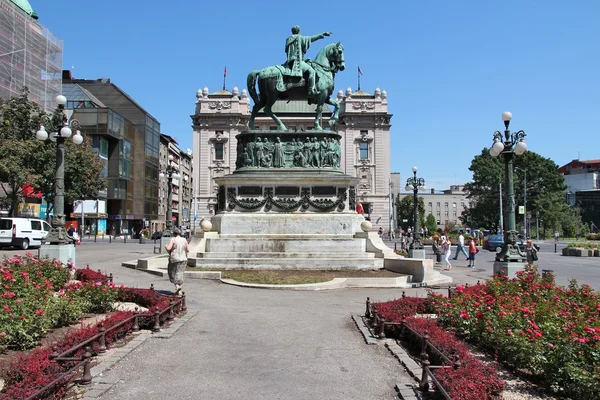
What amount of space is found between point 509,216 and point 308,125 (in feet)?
221

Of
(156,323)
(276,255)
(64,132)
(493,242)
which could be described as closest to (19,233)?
(64,132)

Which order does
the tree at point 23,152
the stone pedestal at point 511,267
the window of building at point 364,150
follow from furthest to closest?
the window of building at point 364,150
the tree at point 23,152
the stone pedestal at point 511,267

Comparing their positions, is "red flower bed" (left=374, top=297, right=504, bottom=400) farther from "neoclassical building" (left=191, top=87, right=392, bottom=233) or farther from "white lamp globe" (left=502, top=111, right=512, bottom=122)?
"neoclassical building" (left=191, top=87, right=392, bottom=233)

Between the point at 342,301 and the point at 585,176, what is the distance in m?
143

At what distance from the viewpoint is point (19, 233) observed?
32875mm

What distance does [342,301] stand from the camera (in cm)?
1338

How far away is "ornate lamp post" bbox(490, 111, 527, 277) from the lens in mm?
14977

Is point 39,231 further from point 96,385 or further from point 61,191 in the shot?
point 96,385

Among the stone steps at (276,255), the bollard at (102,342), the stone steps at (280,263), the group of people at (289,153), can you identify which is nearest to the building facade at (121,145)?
the group of people at (289,153)

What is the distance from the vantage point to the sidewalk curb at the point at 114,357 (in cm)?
627

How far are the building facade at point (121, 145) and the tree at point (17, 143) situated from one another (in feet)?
88.5

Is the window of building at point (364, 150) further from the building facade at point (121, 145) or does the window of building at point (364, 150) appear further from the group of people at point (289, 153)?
the group of people at point (289, 153)

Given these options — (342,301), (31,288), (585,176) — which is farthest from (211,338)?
(585,176)

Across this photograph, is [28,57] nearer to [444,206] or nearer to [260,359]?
[260,359]
